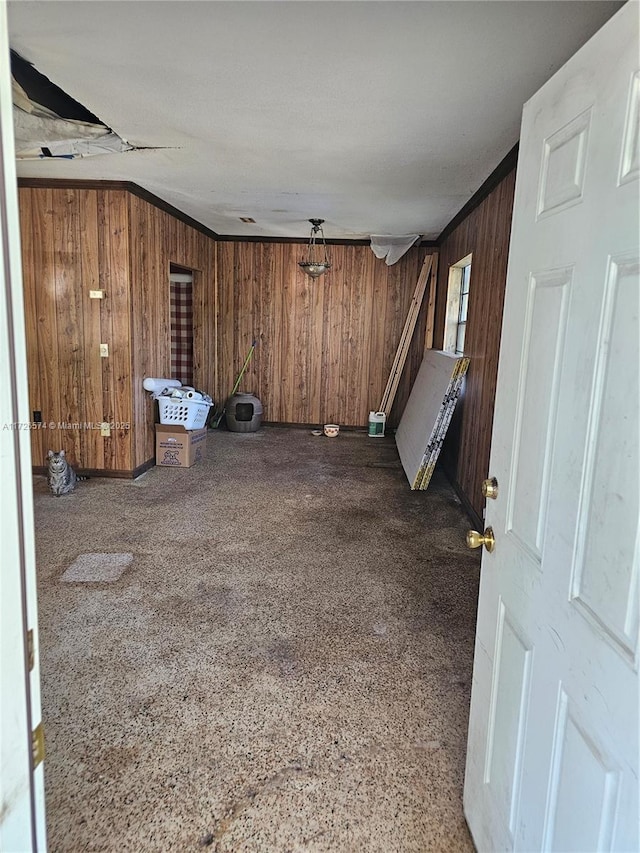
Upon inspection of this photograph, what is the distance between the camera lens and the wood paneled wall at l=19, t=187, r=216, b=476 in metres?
4.66

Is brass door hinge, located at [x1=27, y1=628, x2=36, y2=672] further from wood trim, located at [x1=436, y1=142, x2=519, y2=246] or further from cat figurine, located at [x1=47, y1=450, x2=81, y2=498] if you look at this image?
cat figurine, located at [x1=47, y1=450, x2=81, y2=498]

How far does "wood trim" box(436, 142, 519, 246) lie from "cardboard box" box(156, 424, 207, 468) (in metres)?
3.34

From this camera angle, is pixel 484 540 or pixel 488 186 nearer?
pixel 484 540

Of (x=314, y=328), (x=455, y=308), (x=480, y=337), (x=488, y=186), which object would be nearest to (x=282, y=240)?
Result: (x=314, y=328)

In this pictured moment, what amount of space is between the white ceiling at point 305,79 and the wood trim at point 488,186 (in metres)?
0.06

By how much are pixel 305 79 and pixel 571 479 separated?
7.33 ft

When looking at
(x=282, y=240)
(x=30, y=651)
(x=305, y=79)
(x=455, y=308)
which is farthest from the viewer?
(x=282, y=240)

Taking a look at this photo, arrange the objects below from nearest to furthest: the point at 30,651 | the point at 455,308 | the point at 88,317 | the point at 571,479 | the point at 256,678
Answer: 1. the point at 30,651
2. the point at 571,479
3. the point at 256,678
4. the point at 88,317
5. the point at 455,308

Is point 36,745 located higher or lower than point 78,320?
lower

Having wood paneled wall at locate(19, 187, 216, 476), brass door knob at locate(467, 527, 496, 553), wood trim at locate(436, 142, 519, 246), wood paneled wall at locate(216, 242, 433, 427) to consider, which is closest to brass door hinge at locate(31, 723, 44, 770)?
brass door knob at locate(467, 527, 496, 553)

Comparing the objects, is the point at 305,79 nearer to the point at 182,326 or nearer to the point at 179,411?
the point at 179,411

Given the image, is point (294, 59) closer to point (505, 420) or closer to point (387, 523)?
point (505, 420)

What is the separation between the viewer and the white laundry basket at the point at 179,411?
5.33 m

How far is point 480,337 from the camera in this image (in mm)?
4238
